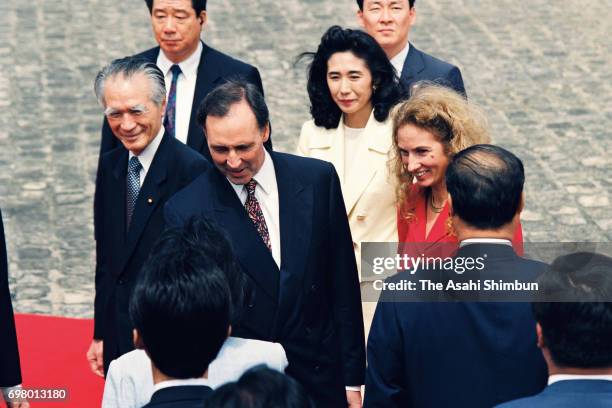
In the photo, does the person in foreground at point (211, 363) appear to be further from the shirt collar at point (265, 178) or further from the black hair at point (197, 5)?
the black hair at point (197, 5)

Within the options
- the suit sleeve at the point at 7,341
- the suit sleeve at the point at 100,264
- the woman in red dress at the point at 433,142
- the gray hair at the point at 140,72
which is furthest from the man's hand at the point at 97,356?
the woman in red dress at the point at 433,142

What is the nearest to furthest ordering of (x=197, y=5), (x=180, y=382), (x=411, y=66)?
(x=180, y=382)
(x=411, y=66)
(x=197, y=5)

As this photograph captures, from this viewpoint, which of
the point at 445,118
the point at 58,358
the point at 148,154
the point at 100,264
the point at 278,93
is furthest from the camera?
the point at 278,93

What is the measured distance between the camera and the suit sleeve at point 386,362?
4160 millimetres

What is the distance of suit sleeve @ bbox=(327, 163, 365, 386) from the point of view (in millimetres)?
5098

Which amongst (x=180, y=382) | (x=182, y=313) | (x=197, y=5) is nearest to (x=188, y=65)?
(x=197, y=5)

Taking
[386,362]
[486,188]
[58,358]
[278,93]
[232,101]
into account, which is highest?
[232,101]

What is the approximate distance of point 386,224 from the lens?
6.00 m

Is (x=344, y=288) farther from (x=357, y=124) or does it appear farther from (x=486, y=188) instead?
(x=357, y=124)

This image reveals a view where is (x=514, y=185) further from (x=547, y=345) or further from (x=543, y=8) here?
(x=543, y=8)

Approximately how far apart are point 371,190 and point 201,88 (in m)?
1.33

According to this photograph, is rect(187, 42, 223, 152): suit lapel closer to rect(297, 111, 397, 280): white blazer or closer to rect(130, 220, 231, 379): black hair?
rect(297, 111, 397, 280): white blazer

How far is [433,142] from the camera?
Answer: 17.6ft

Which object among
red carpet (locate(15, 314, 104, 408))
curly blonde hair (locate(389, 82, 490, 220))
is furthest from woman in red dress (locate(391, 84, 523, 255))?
red carpet (locate(15, 314, 104, 408))
